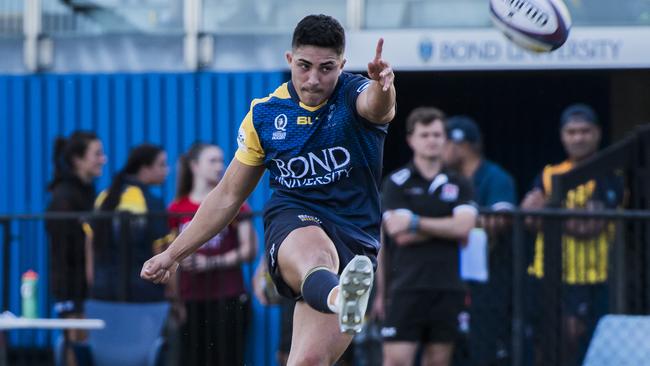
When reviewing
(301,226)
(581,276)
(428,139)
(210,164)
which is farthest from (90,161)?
(301,226)

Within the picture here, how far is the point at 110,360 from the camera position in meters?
10.4

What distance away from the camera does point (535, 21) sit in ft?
25.1

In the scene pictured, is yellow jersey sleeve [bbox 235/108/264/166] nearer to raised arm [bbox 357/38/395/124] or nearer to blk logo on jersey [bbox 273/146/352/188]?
blk logo on jersey [bbox 273/146/352/188]

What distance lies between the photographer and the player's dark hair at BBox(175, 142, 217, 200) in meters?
10.7

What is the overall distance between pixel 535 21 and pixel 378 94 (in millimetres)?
2009

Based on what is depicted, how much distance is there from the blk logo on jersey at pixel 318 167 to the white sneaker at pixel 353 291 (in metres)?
0.88

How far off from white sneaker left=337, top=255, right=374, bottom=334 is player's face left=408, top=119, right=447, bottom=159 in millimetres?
4258

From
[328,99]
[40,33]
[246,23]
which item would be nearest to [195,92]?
[246,23]

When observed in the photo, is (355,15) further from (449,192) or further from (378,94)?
(378,94)

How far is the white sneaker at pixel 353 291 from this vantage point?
220 inches

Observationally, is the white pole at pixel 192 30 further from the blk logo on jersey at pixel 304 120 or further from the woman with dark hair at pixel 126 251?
the blk logo on jersey at pixel 304 120

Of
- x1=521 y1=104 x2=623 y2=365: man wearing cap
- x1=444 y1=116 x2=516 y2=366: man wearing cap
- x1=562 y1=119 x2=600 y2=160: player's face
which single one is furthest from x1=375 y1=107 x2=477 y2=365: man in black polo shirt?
x1=562 y1=119 x2=600 y2=160: player's face

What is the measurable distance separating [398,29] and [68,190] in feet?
12.3

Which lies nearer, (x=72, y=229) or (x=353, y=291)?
(x=353, y=291)
